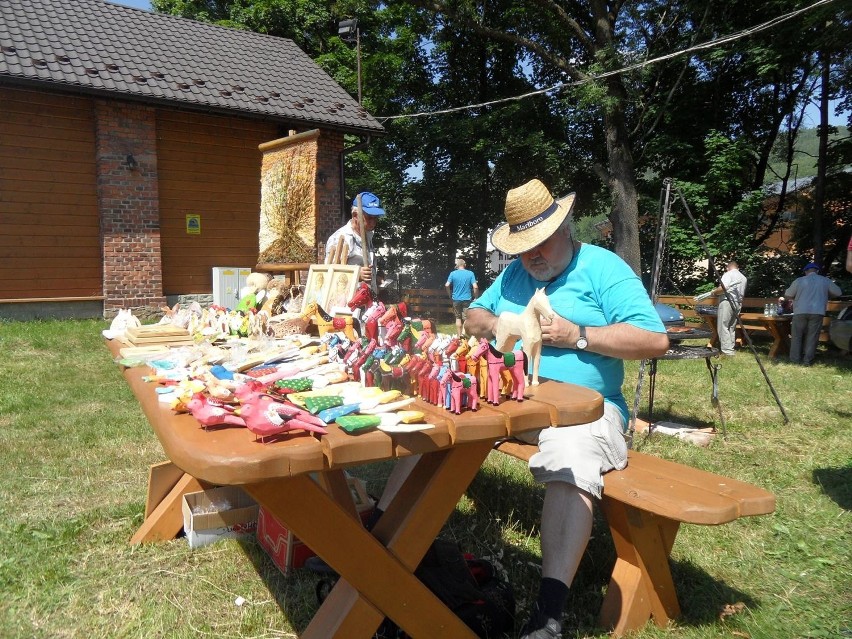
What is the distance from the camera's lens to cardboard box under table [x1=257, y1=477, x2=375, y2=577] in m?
2.64

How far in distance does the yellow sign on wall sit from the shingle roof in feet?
5.82

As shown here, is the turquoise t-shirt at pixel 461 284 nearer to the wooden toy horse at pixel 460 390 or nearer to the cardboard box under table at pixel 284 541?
the cardboard box under table at pixel 284 541

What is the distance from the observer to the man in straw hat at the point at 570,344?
2.03m

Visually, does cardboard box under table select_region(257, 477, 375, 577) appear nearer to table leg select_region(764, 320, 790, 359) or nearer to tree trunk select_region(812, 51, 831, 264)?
table leg select_region(764, 320, 790, 359)

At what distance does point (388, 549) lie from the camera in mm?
1795

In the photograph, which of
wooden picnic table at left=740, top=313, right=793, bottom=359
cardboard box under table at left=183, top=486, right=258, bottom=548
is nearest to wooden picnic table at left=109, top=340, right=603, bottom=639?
cardboard box under table at left=183, top=486, right=258, bottom=548

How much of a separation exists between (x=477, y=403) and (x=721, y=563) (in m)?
1.80

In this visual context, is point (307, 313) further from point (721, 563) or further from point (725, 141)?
point (725, 141)

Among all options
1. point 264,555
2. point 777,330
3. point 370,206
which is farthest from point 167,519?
point 777,330

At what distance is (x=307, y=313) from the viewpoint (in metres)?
2.97

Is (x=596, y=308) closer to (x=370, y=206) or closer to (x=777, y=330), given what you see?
(x=370, y=206)

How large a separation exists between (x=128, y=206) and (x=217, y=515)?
7.95 meters

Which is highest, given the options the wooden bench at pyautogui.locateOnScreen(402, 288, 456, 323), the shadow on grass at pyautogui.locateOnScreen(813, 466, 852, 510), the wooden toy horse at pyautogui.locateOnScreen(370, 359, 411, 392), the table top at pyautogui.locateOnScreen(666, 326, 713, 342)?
the wooden toy horse at pyautogui.locateOnScreen(370, 359, 411, 392)

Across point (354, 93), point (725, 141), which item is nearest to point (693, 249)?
point (725, 141)
